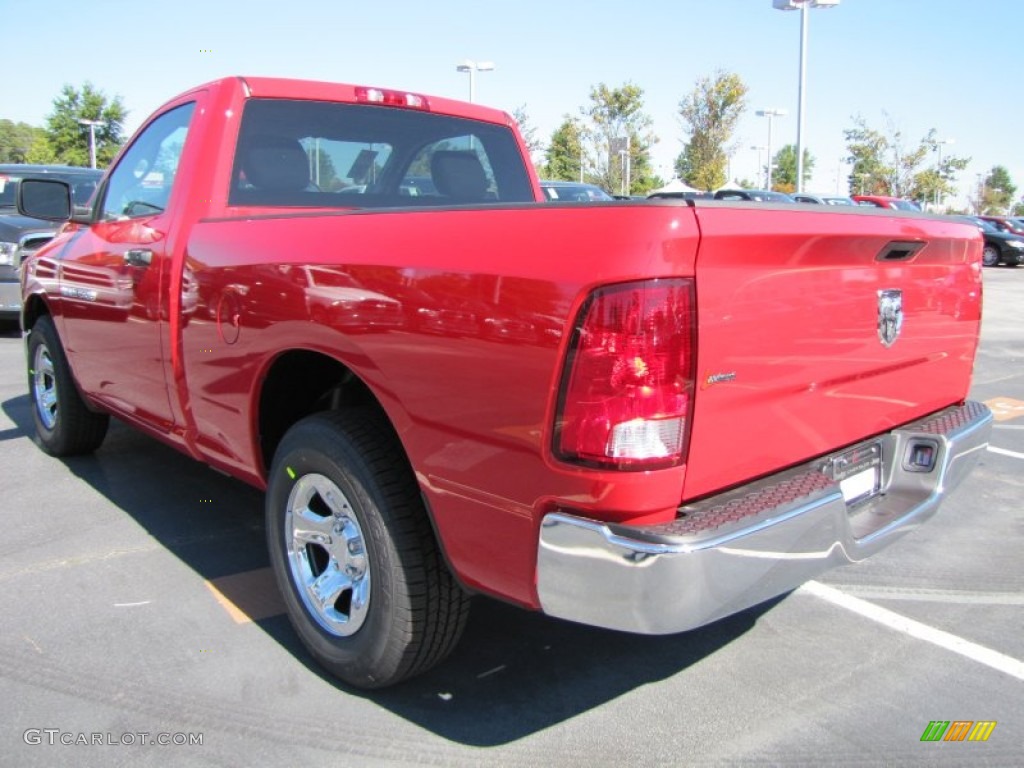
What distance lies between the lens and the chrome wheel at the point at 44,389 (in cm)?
511

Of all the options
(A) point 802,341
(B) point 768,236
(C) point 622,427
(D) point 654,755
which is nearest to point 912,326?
(A) point 802,341

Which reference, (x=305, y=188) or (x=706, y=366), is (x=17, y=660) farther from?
(x=706, y=366)

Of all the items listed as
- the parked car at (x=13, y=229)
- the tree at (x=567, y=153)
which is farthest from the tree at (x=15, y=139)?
the parked car at (x=13, y=229)

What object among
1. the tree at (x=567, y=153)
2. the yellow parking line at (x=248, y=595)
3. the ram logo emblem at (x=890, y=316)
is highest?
the tree at (x=567, y=153)

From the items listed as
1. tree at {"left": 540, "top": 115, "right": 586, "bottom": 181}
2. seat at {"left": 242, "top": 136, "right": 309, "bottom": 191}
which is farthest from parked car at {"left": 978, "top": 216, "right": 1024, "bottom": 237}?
seat at {"left": 242, "top": 136, "right": 309, "bottom": 191}

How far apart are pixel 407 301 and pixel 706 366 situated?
0.80m

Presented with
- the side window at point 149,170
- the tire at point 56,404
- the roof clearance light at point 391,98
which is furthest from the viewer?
the tire at point 56,404

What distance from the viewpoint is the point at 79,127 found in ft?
161

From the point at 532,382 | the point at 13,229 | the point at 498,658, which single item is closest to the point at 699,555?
the point at 532,382

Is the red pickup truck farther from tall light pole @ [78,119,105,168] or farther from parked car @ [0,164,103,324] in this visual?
tall light pole @ [78,119,105,168]

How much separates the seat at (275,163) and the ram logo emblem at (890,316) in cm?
234

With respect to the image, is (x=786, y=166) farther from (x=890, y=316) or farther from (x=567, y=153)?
(x=890, y=316)

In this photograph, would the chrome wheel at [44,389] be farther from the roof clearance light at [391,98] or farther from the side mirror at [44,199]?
the roof clearance light at [391,98]

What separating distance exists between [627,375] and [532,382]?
0.72 ft
